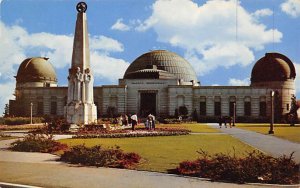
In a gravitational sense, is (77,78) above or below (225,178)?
above

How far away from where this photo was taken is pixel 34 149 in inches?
813

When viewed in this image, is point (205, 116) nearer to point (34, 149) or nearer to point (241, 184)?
point (34, 149)

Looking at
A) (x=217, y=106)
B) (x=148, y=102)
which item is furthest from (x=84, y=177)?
(x=217, y=106)

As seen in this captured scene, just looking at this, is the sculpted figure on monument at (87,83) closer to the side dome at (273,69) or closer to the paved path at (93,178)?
the paved path at (93,178)

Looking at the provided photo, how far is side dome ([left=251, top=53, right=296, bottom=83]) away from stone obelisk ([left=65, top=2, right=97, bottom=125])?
6085 cm

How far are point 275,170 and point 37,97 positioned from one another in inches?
3243

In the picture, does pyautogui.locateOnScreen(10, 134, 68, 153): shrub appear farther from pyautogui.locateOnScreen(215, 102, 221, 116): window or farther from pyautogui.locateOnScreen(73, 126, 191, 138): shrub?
pyautogui.locateOnScreen(215, 102, 221, 116): window

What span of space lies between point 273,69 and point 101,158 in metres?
81.1

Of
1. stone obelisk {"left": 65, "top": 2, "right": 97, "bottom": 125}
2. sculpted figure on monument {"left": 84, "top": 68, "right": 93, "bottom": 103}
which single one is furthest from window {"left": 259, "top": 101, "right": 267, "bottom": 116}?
sculpted figure on monument {"left": 84, "top": 68, "right": 93, "bottom": 103}

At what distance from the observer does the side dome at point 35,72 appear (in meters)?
99.5

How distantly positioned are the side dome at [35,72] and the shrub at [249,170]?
297 feet

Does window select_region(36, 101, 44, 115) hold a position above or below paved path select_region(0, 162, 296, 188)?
above

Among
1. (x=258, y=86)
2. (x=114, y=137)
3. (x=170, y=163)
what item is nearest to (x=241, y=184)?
(x=170, y=163)

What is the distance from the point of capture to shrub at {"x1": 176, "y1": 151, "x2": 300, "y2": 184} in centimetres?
1250
